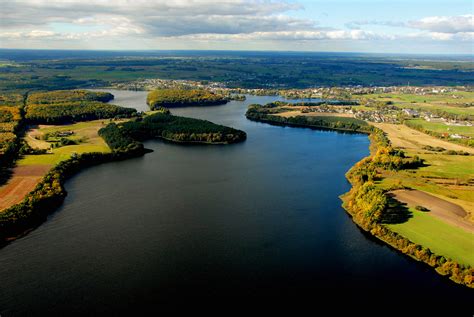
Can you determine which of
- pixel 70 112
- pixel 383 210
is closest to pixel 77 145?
pixel 70 112

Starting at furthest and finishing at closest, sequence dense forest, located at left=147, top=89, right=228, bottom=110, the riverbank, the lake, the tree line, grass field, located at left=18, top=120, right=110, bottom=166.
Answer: dense forest, located at left=147, top=89, right=228, bottom=110, the tree line, grass field, located at left=18, top=120, right=110, bottom=166, the riverbank, the lake

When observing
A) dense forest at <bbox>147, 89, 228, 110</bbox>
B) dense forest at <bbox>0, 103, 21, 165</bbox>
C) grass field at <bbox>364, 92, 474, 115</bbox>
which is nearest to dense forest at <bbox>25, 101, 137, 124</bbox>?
dense forest at <bbox>0, 103, 21, 165</bbox>

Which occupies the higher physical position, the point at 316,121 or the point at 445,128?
the point at 316,121

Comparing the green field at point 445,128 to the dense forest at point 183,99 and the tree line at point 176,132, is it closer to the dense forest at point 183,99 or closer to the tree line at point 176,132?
the tree line at point 176,132

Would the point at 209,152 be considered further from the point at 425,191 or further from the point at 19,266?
the point at 19,266

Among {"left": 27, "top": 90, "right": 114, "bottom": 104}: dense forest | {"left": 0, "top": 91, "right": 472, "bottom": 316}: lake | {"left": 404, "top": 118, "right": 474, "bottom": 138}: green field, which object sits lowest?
{"left": 0, "top": 91, "right": 472, "bottom": 316}: lake

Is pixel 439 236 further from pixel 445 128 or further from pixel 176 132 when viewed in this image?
pixel 445 128

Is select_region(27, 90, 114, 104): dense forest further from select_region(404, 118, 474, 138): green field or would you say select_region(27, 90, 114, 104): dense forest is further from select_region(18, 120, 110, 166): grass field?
select_region(404, 118, 474, 138): green field
